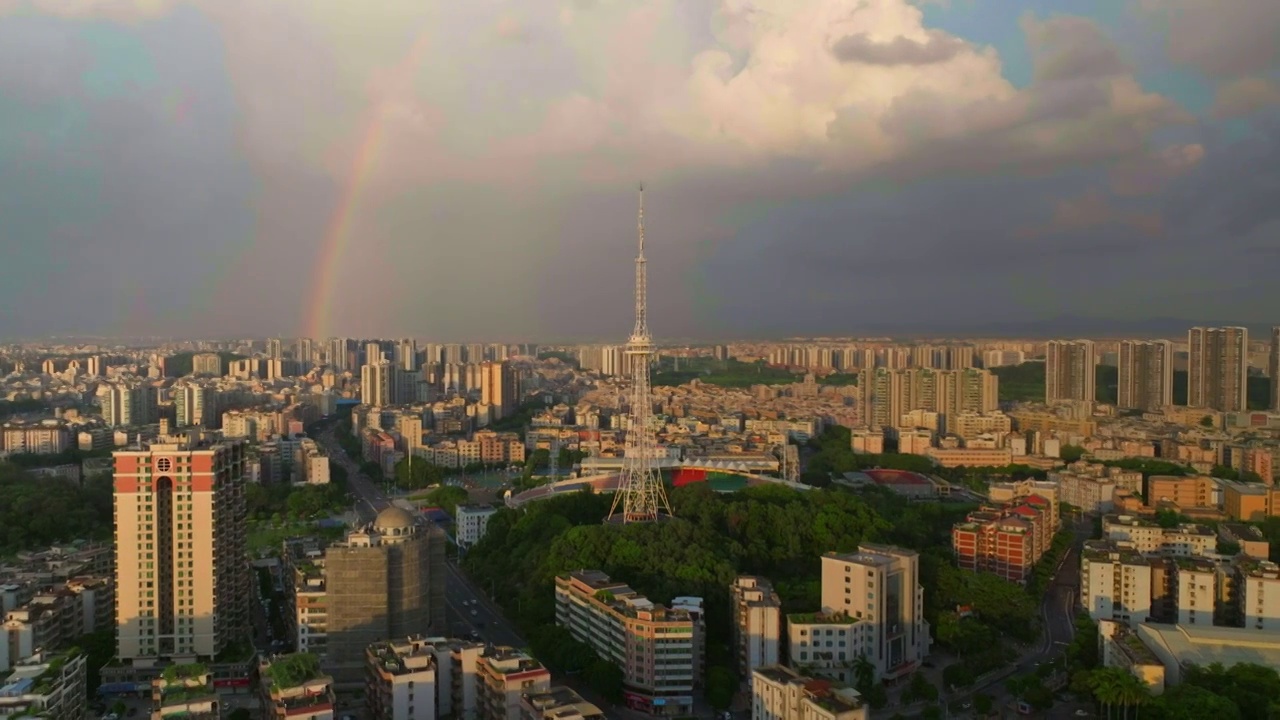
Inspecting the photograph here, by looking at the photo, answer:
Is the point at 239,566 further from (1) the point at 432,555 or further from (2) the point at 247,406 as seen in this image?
(2) the point at 247,406

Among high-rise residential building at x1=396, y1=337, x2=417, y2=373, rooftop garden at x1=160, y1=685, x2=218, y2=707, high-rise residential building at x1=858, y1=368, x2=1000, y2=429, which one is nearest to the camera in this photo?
rooftop garden at x1=160, y1=685, x2=218, y2=707

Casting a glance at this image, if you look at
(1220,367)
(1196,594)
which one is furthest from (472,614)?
(1220,367)

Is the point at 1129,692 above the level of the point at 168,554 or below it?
below

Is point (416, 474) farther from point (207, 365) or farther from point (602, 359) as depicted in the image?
point (602, 359)

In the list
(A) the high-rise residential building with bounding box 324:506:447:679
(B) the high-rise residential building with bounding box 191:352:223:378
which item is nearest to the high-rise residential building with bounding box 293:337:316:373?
(B) the high-rise residential building with bounding box 191:352:223:378

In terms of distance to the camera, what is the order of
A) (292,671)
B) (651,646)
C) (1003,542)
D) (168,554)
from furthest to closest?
(1003,542) < (168,554) < (651,646) < (292,671)

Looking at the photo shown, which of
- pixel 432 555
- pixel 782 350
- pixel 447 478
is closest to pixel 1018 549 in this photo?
pixel 432 555

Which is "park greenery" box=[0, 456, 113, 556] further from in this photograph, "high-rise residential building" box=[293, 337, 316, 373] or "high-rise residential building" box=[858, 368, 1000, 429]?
"high-rise residential building" box=[293, 337, 316, 373]
